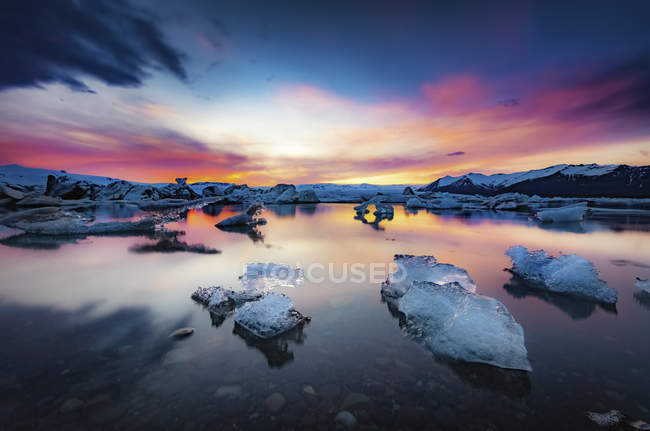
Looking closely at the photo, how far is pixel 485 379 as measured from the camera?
1534 millimetres

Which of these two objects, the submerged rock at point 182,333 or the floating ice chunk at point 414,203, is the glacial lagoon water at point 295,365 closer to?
the submerged rock at point 182,333

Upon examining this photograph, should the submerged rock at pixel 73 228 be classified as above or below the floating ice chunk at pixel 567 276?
above

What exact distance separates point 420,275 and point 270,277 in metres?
2.02

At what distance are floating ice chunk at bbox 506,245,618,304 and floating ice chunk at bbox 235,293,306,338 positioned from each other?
3.17m

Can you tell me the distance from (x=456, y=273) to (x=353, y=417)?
245 cm

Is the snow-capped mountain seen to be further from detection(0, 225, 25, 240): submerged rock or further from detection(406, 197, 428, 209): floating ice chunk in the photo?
detection(0, 225, 25, 240): submerged rock

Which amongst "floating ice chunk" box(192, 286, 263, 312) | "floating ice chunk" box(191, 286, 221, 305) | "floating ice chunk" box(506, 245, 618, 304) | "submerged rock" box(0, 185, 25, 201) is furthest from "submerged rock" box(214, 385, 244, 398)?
"submerged rock" box(0, 185, 25, 201)

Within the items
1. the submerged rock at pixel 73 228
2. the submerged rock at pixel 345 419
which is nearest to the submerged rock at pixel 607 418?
the submerged rock at pixel 345 419

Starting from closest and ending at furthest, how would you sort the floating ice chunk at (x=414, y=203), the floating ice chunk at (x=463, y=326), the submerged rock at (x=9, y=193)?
the floating ice chunk at (x=463, y=326)
the submerged rock at (x=9, y=193)
the floating ice chunk at (x=414, y=203)

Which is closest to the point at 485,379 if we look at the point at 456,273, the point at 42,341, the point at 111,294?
the point at 456,273

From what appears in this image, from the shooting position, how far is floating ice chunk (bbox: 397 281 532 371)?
5.59 ft

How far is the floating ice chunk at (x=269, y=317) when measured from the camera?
2.01m

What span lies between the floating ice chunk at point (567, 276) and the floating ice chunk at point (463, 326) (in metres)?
1.56

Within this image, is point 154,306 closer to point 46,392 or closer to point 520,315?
point 46,392
